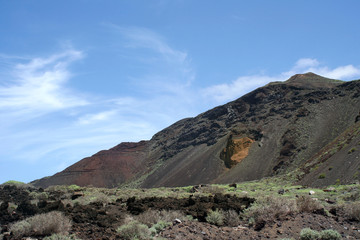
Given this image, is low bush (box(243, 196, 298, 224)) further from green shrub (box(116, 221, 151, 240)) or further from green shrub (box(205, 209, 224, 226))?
green shrub (box(116, 221, 151, 240))

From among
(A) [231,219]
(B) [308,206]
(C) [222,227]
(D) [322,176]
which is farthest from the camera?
(D) [322,176]

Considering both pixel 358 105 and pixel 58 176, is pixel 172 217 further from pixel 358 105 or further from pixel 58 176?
pixel 58 176

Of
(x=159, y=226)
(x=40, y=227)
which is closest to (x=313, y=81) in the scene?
(x=159, y=226)

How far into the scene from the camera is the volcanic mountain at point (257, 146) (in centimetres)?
3851

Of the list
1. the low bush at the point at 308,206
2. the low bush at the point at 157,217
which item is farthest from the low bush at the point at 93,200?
the low bush at the point at 308,206

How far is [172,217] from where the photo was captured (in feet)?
34.7

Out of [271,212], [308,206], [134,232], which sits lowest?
[308,206]

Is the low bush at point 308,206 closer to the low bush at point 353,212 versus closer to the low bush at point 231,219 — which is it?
the low bush at point 353,212

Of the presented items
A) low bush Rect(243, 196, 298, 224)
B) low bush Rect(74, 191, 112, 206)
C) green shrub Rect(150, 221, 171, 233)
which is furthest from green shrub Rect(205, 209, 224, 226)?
low bush Rect(74, 191, 112, 206)

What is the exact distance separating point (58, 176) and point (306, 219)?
3694 inches

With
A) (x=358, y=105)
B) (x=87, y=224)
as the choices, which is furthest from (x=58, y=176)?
(x=87, y=224)

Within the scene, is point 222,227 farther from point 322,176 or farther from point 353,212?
point 322,176

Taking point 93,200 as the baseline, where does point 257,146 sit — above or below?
above

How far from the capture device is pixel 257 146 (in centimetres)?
6175
